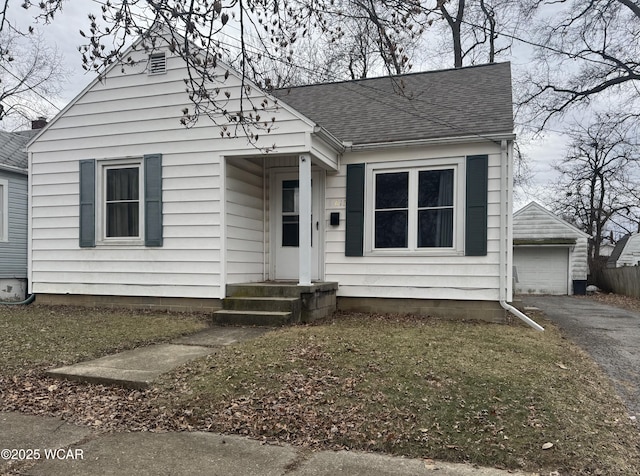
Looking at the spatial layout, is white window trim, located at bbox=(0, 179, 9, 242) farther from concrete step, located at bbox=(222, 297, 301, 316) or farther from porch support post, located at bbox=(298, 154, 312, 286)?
porch support post, located at bbox=(298, 154, 312, 286)

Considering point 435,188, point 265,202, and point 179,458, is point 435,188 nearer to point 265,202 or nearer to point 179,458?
point 265,202

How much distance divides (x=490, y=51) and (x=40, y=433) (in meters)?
23.0

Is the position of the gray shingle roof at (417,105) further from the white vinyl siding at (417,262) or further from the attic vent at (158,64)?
the attic vent at (158,64)

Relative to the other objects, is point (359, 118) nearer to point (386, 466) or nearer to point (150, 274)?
point (150, 274)

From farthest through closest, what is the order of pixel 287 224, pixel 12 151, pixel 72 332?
pixel 12 151 → pixel 287 224 → pixel 72 332

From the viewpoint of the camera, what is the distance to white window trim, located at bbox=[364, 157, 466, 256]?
8070 mm

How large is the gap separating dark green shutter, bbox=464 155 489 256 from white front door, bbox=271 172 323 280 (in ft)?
8.69

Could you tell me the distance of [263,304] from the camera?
7395 millimetres

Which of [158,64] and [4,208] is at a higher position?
[158,64]

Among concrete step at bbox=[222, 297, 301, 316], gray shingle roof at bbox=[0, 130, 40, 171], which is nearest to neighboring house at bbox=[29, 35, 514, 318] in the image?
concrete step at bbox=[222, 297, 301, 316]

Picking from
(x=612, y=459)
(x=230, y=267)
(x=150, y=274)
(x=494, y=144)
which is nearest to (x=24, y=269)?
(x=150, y=274)

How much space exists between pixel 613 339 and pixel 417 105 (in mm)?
5400

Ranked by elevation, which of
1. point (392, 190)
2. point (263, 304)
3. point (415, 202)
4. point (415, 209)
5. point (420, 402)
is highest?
point (392, 190)

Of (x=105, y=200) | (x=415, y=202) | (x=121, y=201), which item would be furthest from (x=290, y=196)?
(x=105, y=200)
